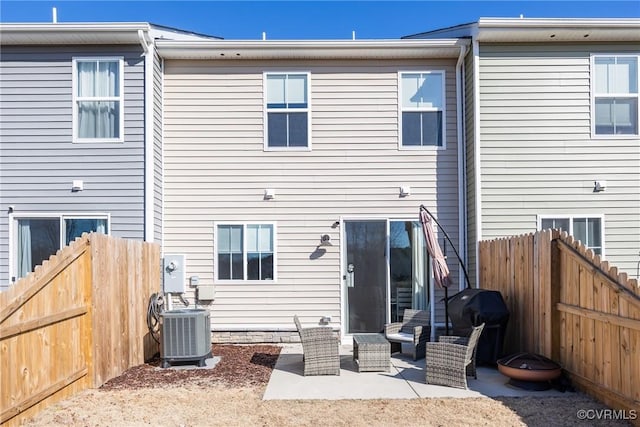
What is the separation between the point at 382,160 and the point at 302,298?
2499 millimetres

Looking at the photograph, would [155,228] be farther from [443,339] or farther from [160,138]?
[443,339]

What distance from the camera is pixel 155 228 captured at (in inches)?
298

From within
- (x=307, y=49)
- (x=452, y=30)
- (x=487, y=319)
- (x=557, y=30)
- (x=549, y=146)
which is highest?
(x=452, y=30)

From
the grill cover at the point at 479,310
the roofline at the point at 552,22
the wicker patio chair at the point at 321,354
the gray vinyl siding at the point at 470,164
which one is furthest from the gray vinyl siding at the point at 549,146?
the wicker patio chair at the point at 321,354

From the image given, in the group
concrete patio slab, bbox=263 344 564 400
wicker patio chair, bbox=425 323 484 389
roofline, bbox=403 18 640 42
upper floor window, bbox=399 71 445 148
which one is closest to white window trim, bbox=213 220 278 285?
concrete patio slab, bbox=263 344 564 400

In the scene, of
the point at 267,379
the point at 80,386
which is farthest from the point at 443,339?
the point at 80,386

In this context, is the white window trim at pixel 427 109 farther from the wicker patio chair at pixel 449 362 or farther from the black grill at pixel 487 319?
the wicker patio chair at pixel 449 362

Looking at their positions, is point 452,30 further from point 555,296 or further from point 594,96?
point 555,296

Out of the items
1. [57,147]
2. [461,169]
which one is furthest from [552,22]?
[57,147]

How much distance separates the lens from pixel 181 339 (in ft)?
20.5

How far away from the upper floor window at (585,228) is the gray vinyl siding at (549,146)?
10 centimetres

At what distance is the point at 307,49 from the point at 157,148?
277 centimetres

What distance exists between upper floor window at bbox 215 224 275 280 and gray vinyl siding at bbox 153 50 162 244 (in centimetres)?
91

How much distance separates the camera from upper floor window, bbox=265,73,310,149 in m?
7.98
